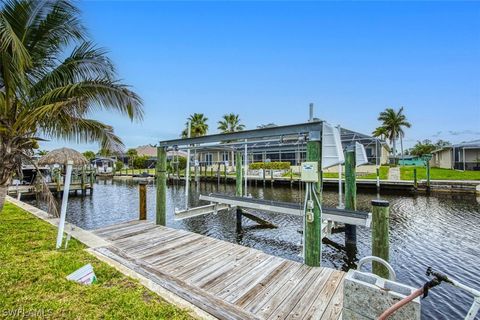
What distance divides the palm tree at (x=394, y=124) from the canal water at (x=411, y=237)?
3517cm

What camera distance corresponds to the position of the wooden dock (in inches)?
133

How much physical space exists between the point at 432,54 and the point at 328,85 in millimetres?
7751

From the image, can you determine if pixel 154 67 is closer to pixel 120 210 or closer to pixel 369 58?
pixel 120 210

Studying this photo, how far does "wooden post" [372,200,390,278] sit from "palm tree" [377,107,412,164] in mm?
50820

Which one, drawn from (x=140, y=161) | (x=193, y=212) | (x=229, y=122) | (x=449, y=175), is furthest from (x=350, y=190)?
(x=140, y=161)

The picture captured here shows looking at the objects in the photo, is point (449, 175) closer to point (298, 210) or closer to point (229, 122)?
point (298, 210)

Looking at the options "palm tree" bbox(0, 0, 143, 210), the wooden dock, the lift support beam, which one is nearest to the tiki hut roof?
"palm tree" bbox(0, 0, 143, 210)

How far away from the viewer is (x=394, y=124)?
47.1 meters

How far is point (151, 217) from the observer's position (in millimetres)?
13055

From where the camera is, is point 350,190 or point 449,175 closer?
point 350,190

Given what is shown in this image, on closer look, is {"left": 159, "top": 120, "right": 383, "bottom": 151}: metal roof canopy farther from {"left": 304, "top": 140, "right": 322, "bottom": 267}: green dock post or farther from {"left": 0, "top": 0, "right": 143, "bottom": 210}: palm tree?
{"left": 0, "top": 0, "right": 143, "bottom": 210}: palm tree

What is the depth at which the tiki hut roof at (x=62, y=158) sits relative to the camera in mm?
5172

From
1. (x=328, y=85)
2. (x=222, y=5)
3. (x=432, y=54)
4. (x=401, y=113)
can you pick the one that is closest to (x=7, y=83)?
(x=222, y=5)

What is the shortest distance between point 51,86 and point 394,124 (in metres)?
53.6
